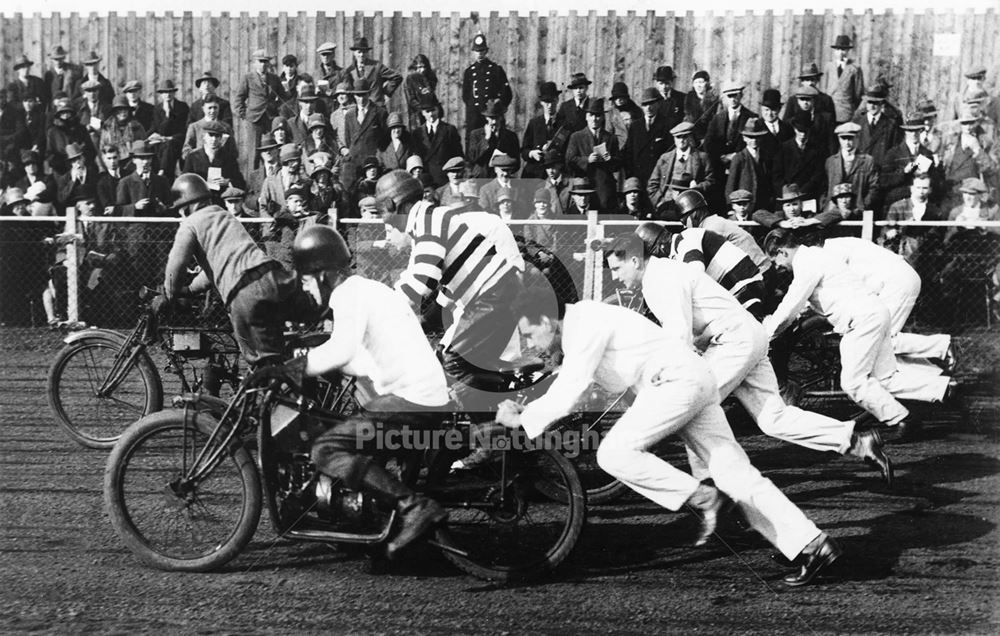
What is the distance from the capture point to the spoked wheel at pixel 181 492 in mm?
5820

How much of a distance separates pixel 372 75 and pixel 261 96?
129 cm

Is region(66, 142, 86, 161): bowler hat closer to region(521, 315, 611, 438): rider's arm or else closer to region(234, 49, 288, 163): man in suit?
region(234, 49, 288, 163): man in suit

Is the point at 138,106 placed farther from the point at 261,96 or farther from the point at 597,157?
the point at 597,157

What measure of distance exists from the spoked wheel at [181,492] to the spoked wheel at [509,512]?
3.27 ft

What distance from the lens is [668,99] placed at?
1150 cm

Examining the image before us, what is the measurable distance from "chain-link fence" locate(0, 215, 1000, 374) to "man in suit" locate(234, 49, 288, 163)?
146 centimetres

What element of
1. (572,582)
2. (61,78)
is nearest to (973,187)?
(572,582)

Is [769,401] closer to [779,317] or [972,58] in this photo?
[779,317]

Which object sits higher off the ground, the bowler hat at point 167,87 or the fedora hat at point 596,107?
the bowler hat at point 167,87

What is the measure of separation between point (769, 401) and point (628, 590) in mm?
1957

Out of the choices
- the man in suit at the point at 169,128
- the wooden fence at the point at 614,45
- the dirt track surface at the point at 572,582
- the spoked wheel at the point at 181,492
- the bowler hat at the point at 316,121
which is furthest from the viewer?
the man in suit at the point at 169,128

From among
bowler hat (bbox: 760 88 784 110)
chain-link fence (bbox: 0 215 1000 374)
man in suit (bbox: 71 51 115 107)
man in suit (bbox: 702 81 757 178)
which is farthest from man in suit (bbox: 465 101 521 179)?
man in suit (bbox: 71 51 115 107)

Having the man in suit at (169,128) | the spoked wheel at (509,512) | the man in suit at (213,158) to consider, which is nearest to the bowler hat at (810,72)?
the man in suit at (213,158)

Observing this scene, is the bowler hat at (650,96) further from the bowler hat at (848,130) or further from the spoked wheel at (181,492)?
the spoked wheel at (181,492)
